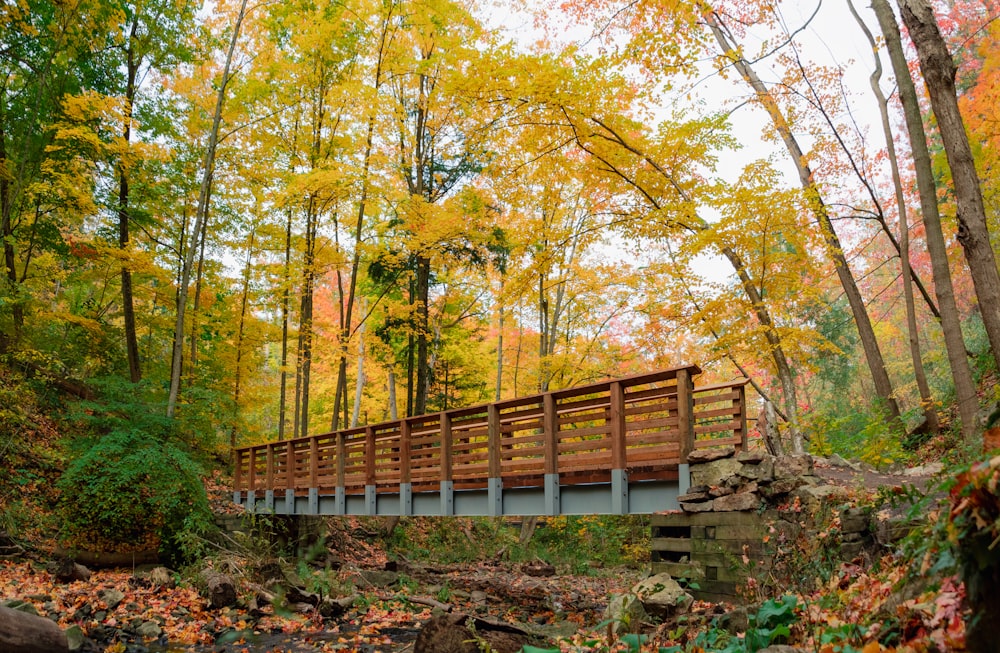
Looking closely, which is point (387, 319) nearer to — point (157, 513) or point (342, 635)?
point (157, 513)

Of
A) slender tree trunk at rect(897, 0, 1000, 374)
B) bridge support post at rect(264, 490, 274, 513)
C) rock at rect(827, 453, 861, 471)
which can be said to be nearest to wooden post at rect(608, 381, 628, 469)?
slender tree trunk at rect(897, 0, 1000, 374)

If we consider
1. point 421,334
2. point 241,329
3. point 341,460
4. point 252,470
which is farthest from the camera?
point 241,329

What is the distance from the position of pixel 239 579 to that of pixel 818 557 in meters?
8.10

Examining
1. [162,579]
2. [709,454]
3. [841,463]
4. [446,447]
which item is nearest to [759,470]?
[709,454]

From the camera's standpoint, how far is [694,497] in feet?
22.5

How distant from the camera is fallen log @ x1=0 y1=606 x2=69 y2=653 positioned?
194 inches

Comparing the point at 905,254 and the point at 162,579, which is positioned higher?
the point at 905,254

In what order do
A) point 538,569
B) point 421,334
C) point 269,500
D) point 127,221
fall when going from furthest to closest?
point 421,334, point 127,221, point 269,500, point 538,569

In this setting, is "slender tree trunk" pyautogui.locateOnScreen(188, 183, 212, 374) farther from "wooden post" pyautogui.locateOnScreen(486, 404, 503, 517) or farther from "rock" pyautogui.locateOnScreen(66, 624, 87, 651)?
"rock" pyautogui.locateOnScreen(66, 624, 87, 651)

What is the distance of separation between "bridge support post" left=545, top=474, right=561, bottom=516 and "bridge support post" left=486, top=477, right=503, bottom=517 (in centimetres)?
97

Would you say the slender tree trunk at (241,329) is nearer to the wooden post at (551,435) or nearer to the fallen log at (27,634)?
the wooden post at (551,435)

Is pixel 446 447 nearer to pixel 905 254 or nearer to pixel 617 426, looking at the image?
pixel 617 426

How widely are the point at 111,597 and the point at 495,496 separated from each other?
4.88 m

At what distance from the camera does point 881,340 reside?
2752cm
